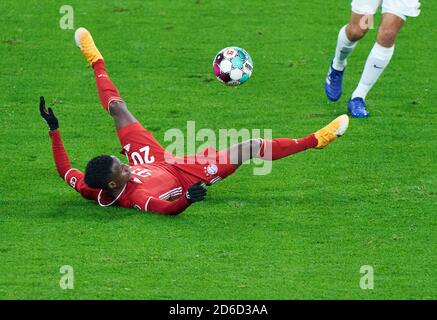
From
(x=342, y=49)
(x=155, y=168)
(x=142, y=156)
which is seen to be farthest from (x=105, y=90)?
(x=342, y=49)

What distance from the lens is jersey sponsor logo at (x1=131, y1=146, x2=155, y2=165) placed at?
10.3 m

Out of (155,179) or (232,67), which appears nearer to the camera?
(155,179)

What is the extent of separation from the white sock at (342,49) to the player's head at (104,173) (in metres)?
3.66

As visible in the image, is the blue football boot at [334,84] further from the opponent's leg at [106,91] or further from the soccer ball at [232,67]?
the opponent's leg at [106,91]

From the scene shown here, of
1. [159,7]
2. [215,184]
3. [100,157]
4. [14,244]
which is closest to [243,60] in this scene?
[215,184]

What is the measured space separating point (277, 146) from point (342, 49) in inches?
105

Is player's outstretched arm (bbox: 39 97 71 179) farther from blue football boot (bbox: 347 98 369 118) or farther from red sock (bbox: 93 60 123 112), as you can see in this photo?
blue football boot (bbox: 347 98 369 118)

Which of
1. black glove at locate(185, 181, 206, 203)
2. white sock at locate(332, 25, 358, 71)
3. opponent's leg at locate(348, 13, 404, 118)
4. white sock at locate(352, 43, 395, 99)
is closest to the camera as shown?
black glove at locate(185, 181, 206, 203)

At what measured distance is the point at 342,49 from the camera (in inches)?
480

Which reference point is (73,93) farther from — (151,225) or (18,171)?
(151,225)

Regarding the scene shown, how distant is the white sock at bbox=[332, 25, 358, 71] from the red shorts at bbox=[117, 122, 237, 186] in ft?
9.10

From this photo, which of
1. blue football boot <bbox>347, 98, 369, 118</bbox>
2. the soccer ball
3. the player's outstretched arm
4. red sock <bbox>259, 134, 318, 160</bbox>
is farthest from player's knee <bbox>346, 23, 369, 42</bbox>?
the player's outstretched arm

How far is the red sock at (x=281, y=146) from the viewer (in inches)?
389

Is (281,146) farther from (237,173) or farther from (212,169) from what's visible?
(237,173)
